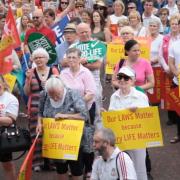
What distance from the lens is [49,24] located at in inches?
389

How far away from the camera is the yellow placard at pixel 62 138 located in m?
5.64

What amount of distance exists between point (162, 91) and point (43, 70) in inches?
125

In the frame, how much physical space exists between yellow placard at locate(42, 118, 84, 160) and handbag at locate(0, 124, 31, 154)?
0.84 ft

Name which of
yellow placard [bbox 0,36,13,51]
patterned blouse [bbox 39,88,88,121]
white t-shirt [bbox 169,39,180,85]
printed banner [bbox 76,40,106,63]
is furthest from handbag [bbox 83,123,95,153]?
white t-shirt [bbox 169,39,180,85]

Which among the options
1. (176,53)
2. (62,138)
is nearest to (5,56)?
(62,138)

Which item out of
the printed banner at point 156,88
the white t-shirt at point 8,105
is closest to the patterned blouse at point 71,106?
the white t-shirt at point 8,105

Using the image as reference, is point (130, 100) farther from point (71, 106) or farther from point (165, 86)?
point (165, 86)

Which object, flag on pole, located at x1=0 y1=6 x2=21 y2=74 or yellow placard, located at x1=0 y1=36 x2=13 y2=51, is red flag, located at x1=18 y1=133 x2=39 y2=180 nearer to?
flag on pole, located at x1=0 y1=6 x2=21 y2=74

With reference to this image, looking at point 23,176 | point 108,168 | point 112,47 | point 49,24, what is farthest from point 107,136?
point 49,24

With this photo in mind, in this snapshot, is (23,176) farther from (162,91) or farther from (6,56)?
(162,91)

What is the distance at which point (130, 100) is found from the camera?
579 cm

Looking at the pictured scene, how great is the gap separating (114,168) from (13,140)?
4.92 feet

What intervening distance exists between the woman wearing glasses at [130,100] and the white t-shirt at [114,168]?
3.20ft

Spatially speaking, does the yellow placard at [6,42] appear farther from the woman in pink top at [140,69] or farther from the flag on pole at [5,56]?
the woman in pink top at [140,69]
